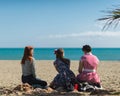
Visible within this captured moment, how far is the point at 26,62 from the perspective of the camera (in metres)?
12.7

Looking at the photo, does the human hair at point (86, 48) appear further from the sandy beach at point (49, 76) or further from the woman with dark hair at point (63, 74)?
the sandy beach at point (49, 76)

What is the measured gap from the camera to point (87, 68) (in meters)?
12.5

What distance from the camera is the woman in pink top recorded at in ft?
40.8

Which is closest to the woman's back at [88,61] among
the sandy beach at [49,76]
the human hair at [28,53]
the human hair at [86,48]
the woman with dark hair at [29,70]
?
the human hair at [86,48]

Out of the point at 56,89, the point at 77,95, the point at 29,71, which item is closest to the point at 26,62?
the point at 29,71

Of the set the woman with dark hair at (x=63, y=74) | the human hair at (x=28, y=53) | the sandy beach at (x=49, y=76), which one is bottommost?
the sandy beach at (x=49, y=76)

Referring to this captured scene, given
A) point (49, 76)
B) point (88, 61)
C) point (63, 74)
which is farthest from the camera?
point (49, 76)

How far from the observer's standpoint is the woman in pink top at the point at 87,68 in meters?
12.4

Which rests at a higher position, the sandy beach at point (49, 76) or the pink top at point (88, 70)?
the pink top at point (88, 70)

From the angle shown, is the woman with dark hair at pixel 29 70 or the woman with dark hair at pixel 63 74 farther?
the woman with dark hair at pixel 29 70

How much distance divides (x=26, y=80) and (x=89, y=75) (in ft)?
6.12

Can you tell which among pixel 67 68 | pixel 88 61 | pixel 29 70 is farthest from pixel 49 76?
pixel 88 61

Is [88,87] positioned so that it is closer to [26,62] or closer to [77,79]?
[77,79]

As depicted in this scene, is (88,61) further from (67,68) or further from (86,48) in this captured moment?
(67,68)
